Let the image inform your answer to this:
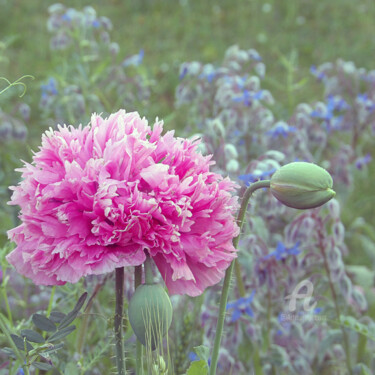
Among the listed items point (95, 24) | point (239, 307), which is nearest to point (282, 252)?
point (239, 307)

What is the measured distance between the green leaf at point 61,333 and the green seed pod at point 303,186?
11.8 inches

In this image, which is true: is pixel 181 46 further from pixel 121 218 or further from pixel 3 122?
pixel 121 218

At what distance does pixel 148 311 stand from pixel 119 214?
11cm

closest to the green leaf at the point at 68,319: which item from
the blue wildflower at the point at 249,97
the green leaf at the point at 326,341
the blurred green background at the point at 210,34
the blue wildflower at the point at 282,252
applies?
the blue wildflower at the point at 282,252

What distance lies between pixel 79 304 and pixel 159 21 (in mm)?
4271

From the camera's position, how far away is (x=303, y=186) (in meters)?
0.69

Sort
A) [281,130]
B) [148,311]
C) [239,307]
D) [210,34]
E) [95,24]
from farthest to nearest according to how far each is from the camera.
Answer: [210,34] < [95,24] < [281,130] < [239,307] < [148,311]

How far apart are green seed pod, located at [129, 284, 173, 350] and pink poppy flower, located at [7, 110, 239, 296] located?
0.09ft

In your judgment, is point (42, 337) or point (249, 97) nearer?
point (42, 337)

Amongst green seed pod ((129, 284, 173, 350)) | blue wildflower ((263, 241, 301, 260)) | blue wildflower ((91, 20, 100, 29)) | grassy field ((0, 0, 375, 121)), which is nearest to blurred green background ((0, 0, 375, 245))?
grassy field ((0, 0, 375, 121))

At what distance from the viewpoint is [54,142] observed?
0.76 m

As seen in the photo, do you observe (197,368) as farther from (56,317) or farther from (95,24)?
(95,24)

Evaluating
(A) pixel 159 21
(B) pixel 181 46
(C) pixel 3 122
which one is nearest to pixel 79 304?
(C) pixel 3 122

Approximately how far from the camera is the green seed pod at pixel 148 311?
0.67 meters
